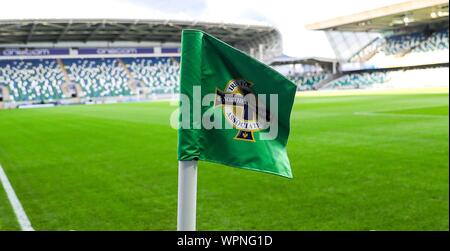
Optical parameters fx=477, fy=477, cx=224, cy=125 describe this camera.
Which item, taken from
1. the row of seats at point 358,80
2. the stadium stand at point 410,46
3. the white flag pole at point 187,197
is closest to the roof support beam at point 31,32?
the white flag pole at point 187,197

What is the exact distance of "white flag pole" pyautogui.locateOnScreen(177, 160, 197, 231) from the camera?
171 centimetres

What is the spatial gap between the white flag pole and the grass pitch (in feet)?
6.64

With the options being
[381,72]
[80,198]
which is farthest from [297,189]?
[381,72]

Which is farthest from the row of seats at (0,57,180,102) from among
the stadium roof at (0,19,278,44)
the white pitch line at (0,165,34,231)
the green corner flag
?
the green corner flag

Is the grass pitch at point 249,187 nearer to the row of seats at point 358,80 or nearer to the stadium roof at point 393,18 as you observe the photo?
the stadium roof at point 393,18

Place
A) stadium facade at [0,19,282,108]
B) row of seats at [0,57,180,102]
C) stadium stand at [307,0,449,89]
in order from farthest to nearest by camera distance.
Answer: stadium stand at [307,0,449,89], row of seats at [0,57,180,102], stadium facade at [0,19,282,108]

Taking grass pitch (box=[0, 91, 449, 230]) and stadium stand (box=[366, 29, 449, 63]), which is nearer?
grass pitch (box=[0, 91, 449, 230])

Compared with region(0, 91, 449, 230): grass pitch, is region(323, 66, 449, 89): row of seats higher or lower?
higher

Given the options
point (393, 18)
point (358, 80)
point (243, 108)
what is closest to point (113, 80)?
point (393, 18)

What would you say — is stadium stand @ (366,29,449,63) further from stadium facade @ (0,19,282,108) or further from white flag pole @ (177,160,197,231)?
white flag pole @ (177,160,197,231)

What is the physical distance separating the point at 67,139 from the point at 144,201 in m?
6.49

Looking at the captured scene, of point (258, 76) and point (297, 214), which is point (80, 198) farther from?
point (258, 76)

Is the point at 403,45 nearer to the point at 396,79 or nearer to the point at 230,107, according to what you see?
the point at 396,79

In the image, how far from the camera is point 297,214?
4062mm
